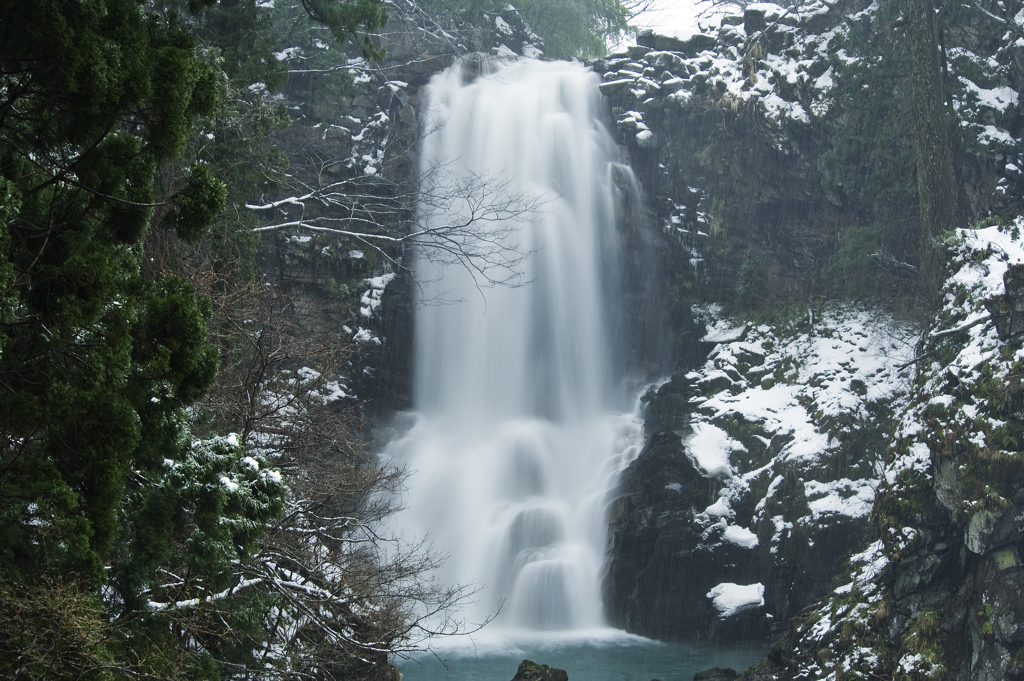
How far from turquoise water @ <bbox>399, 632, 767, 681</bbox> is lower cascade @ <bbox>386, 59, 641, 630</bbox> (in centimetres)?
94

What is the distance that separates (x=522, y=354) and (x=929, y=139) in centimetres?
931

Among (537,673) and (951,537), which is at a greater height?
(951,537)

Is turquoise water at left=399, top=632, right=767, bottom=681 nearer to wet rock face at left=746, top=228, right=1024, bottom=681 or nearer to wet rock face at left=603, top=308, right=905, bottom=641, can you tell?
wet rock face at left=603, top=308, right=905, bottom=641

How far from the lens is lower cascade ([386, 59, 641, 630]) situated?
54.9 feet

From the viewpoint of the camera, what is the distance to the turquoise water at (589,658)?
43.8 ft

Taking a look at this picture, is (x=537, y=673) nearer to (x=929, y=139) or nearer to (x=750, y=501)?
(x=750, y=501)

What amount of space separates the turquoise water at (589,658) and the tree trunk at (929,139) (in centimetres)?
770

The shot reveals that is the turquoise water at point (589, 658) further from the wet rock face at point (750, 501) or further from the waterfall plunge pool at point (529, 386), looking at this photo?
the wet rock face at point (750, 501)

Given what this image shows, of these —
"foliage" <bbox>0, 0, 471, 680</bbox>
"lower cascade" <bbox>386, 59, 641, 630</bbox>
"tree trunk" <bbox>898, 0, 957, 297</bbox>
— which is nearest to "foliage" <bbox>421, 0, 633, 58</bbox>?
"lower cascade" <bbox>386, 59, 641, 630</bbox>

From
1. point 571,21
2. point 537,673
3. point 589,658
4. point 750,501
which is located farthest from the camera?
point 571,21

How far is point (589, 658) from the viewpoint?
14.3 meters

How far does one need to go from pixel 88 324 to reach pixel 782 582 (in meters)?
13.6

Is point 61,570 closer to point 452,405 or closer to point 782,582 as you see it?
point 782,582

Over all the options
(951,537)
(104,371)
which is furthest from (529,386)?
(104,371)
